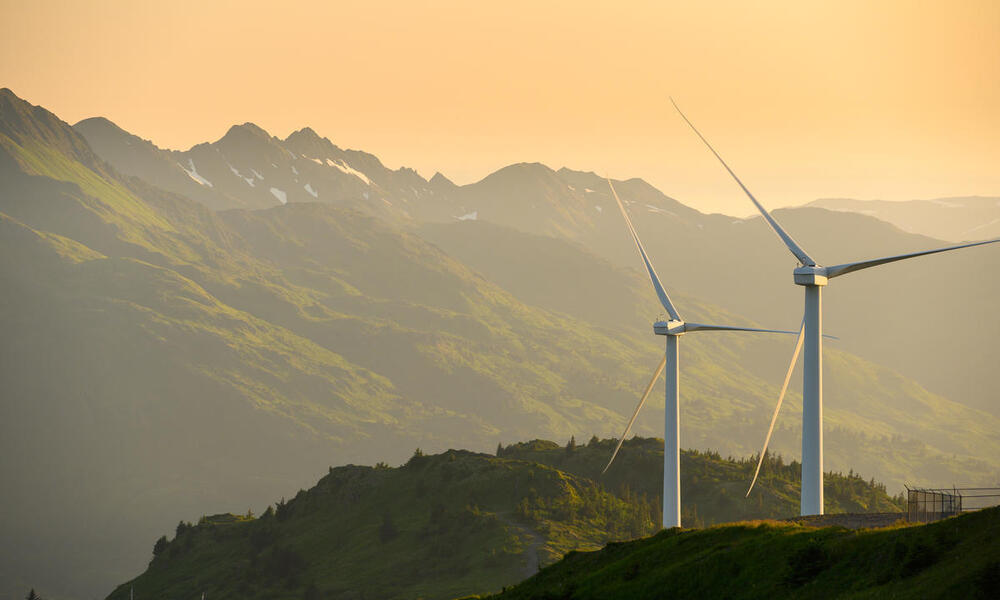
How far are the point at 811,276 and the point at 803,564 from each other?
2863 cm

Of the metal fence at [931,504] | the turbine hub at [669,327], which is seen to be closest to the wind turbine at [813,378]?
the metal fence at [931,504]

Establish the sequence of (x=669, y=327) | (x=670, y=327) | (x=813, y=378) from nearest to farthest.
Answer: (x=813, y=378)
(x=670, y=327)
(x=669, y=327)

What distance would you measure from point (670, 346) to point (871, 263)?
3850cm

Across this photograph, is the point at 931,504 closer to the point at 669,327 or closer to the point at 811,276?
the point at 811,276

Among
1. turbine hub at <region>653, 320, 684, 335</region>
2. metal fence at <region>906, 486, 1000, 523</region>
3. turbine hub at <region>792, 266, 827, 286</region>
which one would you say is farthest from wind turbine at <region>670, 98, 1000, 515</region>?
turbine hub at <region>653, 320, 684, 335</region>

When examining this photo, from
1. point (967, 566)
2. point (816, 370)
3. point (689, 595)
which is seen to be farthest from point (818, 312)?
point (967, 566)

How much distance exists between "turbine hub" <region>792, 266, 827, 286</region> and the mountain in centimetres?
2302

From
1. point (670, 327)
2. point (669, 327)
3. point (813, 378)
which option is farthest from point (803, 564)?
point (669, 327)

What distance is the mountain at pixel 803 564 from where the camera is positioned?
7138 centimetres

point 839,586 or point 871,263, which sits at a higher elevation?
point 871,263

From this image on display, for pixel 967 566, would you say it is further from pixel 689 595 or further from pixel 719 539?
pixel 719 539

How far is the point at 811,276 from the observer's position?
336 ft

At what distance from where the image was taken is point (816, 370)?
101m

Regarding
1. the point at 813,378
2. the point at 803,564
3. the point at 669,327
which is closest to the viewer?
the point at 803,564
